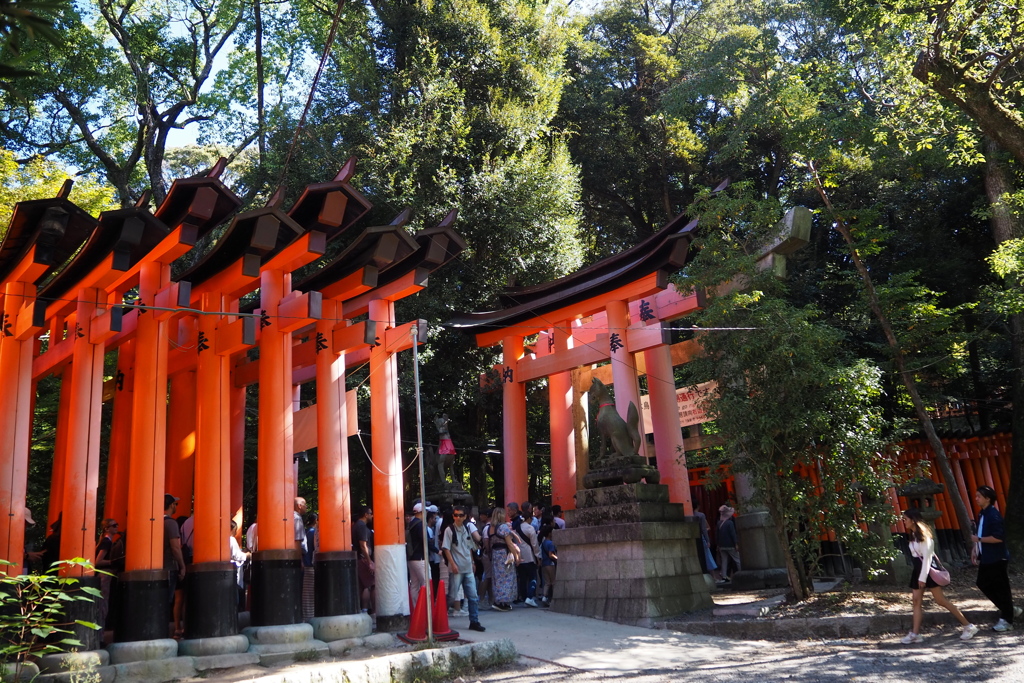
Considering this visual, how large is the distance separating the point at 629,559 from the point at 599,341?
15.1 feet

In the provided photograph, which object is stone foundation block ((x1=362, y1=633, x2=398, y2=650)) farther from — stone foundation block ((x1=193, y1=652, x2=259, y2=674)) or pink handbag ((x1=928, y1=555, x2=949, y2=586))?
pink handbag ((x1=928, y1=555, x2=949, y2=586))

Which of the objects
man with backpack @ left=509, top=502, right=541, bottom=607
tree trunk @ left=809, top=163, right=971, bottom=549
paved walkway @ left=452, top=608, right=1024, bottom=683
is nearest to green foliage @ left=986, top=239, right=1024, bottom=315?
tree trunk @ left=809, top=163, right=971, bottom=549

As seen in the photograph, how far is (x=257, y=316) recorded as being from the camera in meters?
8.91

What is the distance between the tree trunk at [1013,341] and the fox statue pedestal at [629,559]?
18.5 feet

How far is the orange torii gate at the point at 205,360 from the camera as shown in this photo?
8.23 metres

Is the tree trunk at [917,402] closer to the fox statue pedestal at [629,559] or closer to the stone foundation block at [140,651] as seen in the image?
the fox statue pedestal at [629,559]

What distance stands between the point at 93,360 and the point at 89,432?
866 millimetres

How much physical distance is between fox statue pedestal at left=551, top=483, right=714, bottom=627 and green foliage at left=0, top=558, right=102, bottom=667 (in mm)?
6410

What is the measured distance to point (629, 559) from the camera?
34.6 ft

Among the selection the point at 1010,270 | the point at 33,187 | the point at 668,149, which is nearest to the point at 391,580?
the point at 1010,270

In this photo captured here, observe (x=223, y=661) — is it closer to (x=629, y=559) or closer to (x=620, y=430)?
(x=629, y=559)

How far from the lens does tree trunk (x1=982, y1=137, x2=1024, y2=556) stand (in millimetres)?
12656

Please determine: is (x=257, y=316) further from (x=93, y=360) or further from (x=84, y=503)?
(x=84, y=503)

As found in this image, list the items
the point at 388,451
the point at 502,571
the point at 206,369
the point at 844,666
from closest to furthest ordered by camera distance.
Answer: the point at 844,666 → the point at 206,369 → the point at 388,451 → the point at 502,571
